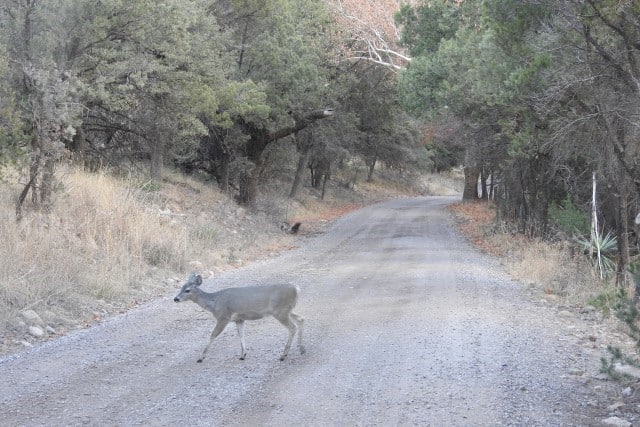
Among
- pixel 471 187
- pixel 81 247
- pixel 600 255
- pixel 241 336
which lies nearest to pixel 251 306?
pixel 241 336

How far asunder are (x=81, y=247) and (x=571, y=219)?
14.1 metres

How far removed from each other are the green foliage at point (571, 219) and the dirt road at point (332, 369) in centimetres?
859

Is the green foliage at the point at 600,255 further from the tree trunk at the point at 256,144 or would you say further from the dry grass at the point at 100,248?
the tree trunk at the point at 256,144

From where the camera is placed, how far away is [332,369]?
24.3ft

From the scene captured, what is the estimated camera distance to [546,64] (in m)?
12.8

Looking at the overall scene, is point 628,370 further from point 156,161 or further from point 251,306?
point 156,161

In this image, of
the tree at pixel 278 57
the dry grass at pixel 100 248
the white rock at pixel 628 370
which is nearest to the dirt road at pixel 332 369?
the white rock at pixel 628 370

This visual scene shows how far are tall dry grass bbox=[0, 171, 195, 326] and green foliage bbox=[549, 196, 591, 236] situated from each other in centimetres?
1114

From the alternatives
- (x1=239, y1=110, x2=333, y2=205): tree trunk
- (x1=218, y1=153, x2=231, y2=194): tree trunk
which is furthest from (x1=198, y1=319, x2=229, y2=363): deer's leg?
(x1=218, y1=153, x2=231, y2=194): tree trunk

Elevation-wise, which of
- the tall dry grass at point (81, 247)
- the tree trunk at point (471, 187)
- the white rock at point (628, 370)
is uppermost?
the white rock at point (628, 370)

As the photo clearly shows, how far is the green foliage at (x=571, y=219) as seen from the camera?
65.9 ft

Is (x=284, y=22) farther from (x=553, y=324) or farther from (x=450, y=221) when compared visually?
(x=553, y=324)

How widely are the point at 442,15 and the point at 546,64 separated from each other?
11.1 m

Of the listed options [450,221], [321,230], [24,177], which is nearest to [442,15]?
[321,230]
